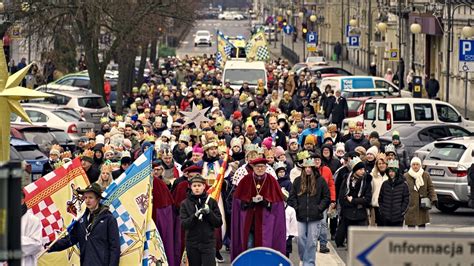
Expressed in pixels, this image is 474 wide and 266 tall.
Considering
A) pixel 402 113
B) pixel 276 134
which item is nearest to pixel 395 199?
pixel 276 134

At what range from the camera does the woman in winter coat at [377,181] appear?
19.2 m

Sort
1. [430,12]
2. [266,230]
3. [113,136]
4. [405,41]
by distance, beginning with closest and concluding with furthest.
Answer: [266,230], [113,136], [430,12], [405,41]

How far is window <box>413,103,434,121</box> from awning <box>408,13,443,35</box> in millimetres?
21807

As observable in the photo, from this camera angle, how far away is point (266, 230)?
16.4 metres

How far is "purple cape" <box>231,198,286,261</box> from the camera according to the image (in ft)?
53.7

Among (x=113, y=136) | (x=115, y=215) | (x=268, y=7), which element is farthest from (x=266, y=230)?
(x=268, y=7)

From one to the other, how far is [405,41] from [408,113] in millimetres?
32034

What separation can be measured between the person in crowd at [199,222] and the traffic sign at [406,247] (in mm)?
8624

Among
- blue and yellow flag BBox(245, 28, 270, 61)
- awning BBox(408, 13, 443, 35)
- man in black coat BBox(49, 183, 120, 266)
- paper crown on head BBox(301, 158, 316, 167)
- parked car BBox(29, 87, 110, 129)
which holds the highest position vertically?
man in black coat BBox(49, 183, 120, 266)

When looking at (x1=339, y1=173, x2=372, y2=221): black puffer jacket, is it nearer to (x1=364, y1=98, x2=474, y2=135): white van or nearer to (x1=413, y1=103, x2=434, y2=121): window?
(x1=364, y1=98, x2=474, y2=135): white van

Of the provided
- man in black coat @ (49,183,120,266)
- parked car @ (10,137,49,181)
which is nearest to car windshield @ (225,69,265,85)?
parked car @ (10,137,49,181)

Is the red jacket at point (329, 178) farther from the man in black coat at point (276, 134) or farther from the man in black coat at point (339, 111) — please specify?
the man in black coat at point (339, 111)

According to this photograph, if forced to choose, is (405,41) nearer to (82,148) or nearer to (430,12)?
(430,12)

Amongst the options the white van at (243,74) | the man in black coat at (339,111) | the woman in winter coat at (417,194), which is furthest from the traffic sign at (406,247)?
the white van at (243,74)
